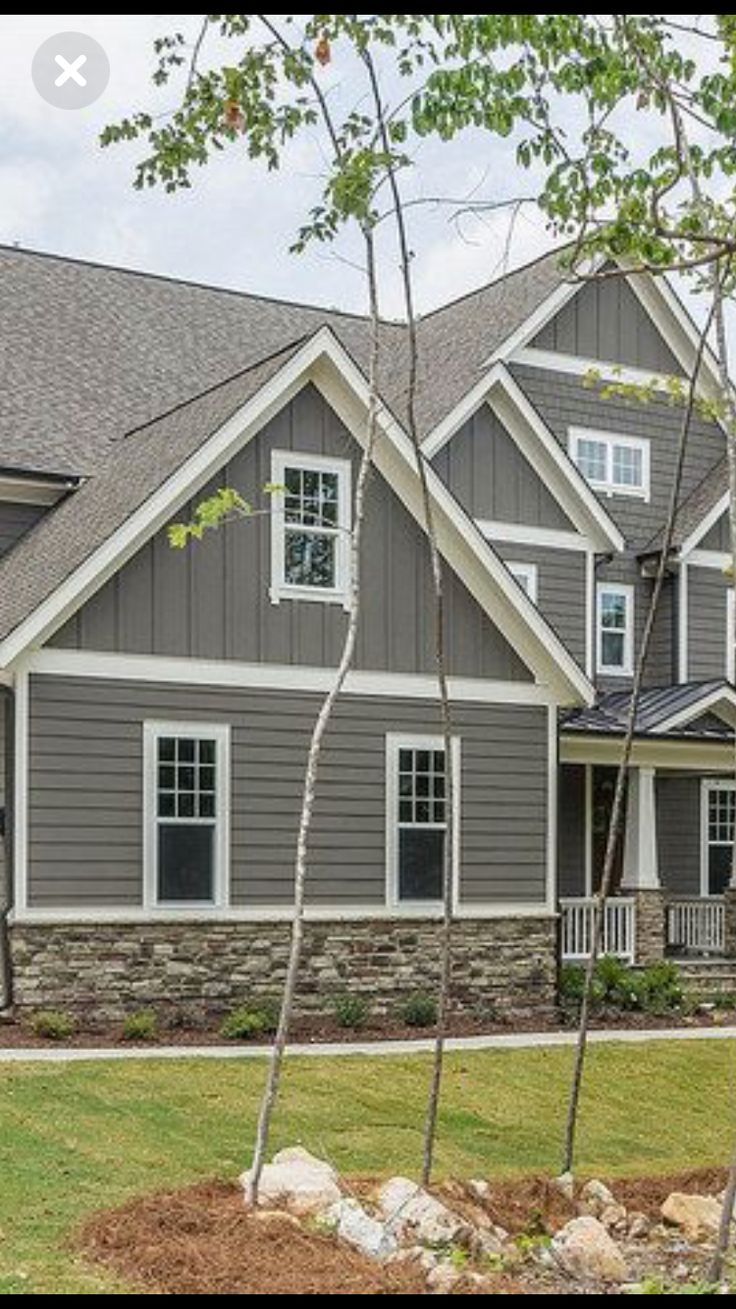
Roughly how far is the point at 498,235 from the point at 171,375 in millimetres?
12671

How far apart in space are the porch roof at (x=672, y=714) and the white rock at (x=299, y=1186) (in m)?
11.4

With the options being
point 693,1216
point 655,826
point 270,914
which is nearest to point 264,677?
point 270,914

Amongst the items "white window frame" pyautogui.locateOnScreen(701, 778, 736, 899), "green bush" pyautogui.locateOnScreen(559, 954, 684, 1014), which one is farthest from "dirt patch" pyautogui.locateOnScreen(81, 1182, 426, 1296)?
"white window frame" pyautogui.locateOnScreen(701, 778, 736, 899)

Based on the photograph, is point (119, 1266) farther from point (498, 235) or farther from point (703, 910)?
point (703, 910)

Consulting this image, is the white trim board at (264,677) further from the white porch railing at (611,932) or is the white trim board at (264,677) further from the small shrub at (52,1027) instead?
the white porch railing at (611,932)

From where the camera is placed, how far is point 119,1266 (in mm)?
7355

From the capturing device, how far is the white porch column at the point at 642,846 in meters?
20.8

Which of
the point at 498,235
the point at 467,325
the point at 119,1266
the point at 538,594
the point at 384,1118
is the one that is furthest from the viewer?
the point at 467,325

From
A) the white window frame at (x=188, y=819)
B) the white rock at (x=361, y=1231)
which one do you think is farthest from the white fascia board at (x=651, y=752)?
the white rock at (x=361, y=1231)

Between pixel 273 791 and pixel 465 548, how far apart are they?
3.13 meters

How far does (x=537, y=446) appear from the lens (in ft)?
74.7

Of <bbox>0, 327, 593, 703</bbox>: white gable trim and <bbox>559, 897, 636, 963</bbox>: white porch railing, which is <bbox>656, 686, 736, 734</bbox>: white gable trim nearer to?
<bbox>559, 897, 636, 963</bbox>: white porch railing

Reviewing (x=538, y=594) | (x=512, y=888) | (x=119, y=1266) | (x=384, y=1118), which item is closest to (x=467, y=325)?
(x=538, y=594)

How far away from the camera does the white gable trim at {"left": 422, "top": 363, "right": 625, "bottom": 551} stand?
2188 centimetres
